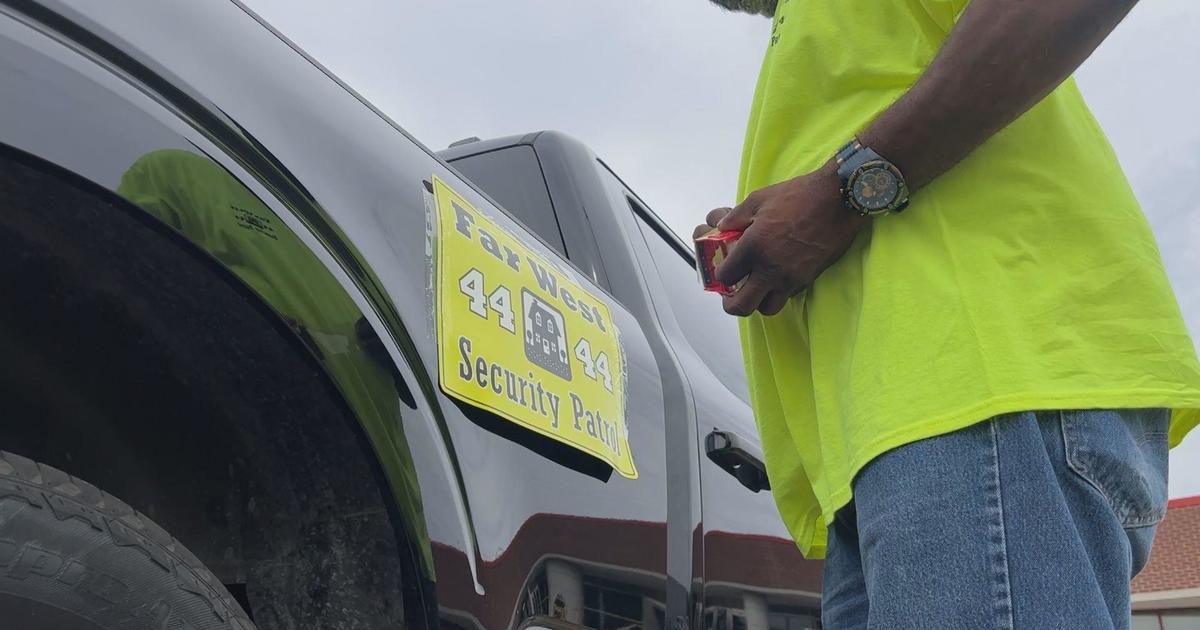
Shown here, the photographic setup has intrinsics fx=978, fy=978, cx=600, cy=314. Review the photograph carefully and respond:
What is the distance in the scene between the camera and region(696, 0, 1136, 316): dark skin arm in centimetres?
88

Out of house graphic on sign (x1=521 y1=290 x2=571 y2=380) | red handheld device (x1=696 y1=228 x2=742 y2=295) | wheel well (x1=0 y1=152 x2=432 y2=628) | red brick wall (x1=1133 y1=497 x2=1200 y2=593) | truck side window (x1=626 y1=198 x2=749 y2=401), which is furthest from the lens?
red brick wall (x1=1133 y1=497 x2=1200 y2=593)

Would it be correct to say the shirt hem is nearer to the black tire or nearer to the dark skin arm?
the dark skin arm

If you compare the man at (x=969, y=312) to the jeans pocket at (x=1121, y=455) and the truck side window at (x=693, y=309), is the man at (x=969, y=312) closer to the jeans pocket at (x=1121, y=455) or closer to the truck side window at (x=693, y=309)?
the jeans pocket at (x=1121, y=455)

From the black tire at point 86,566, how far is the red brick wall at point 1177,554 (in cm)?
2274

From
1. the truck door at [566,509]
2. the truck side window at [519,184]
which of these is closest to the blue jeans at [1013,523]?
the truck door at [566,509]

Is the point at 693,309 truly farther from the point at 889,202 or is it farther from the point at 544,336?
the point at 889,202

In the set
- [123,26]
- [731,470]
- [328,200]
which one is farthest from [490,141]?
[123,26]

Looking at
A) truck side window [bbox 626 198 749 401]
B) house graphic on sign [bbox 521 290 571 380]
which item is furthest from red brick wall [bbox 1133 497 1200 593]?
house graphic on sign [bbox 521 290 571 380]

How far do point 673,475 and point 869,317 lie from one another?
697 millimetres

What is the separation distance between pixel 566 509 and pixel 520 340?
0.74ft

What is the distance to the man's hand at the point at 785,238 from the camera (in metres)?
0.98

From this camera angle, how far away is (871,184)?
3.14ft

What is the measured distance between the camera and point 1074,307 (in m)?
0.89

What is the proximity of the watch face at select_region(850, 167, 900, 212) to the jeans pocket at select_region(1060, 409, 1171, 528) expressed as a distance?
10.1 inches
